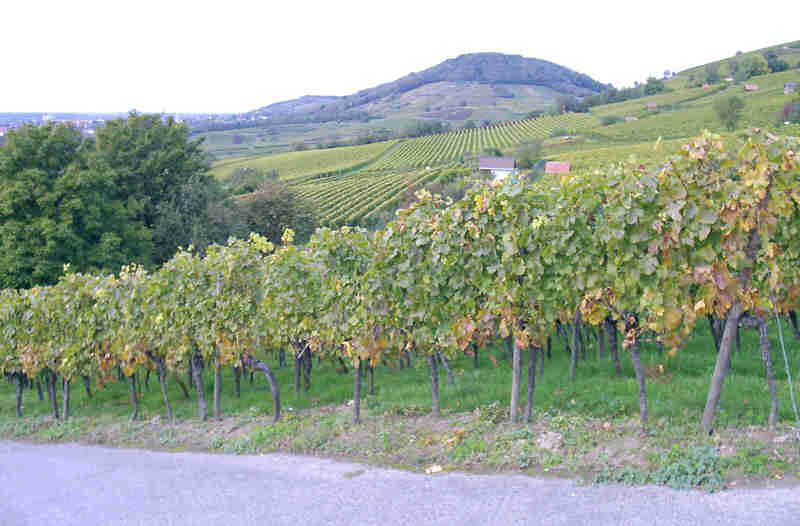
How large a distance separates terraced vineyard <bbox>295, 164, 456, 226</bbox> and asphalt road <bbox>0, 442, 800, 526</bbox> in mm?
47726

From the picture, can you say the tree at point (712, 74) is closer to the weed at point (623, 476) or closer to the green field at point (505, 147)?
the green field at point (505, 147)

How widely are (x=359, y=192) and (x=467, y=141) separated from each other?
4974 centimetres

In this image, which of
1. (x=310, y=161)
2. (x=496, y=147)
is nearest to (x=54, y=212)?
(x=496, y=147)

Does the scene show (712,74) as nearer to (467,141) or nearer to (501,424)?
(467,141)

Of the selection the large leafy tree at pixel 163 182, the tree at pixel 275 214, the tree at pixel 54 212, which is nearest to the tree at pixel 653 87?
the tree at pixel 275 214

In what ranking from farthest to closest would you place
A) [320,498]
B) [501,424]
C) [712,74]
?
[712,74], [501,424], [320,498]

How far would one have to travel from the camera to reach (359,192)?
71188mm

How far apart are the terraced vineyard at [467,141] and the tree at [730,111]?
24485mm

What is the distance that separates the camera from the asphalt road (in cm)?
430

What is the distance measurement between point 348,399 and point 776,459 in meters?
5.78

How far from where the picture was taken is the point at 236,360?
8.73 meters

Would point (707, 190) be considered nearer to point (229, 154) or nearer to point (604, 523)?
point (604, 523)

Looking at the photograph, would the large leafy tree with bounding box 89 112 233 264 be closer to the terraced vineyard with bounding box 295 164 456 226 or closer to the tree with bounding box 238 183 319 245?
the tree with bounding box 238 183 319 245

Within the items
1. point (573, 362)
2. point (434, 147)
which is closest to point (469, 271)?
point (573, 362)
